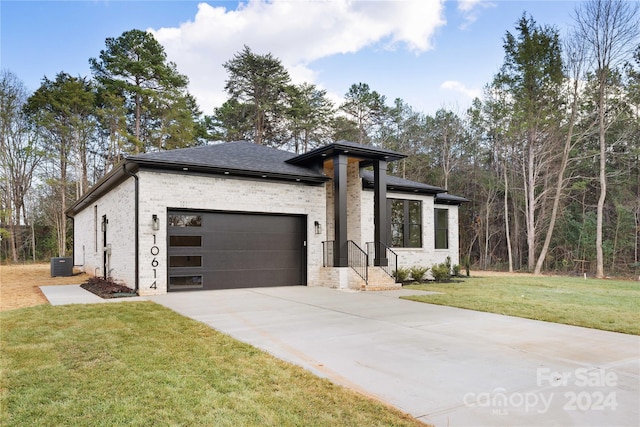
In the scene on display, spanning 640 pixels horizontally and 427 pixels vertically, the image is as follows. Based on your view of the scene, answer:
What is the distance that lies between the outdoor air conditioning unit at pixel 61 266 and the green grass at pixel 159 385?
43.3 feet

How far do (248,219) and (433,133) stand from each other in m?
22.0

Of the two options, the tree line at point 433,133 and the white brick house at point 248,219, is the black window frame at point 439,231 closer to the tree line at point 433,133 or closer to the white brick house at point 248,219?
the white brick house at point 248,219

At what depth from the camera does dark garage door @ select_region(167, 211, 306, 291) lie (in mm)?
11281

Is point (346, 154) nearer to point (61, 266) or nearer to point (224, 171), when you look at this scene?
point (224, 171)

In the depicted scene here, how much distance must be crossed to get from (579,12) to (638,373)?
69.8ft

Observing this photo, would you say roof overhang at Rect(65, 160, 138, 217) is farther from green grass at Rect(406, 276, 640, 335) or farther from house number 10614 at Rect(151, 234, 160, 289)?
green grass at Rect(406, 276, 640, 335)

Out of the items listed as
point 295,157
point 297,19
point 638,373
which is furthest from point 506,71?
point 638,373

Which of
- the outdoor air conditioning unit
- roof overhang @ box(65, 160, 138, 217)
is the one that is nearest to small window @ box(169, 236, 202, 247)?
roof overhang @ box(65, 160, 138, 217)

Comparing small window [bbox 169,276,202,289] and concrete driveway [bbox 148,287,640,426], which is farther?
small window [bbox 169,276,202,289]

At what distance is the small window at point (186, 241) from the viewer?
11.2 meters

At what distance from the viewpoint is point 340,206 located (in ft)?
43.0

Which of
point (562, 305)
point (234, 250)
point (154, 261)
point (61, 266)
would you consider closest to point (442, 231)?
point (562, 305)

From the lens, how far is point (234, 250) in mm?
12086

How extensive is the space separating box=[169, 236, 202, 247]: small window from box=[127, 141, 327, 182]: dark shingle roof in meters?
1.93
